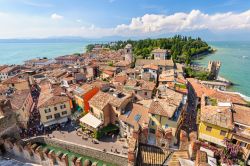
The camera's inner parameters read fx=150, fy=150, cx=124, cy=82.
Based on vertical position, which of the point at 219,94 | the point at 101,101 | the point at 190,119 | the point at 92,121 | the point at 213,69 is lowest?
the point at 190,119

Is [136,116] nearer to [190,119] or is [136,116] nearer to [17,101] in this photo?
[190,119]

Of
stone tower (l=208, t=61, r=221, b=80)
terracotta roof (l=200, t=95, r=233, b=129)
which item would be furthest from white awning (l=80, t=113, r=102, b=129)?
stone tower (l=208, t=61, r=221, b=80)

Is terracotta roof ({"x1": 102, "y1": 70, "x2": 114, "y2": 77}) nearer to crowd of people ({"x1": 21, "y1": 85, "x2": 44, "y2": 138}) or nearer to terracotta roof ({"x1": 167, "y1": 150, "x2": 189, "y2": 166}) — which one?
crowd of people ({"x1": 21, "y1": 85, "x2": 44, "y2": 138})

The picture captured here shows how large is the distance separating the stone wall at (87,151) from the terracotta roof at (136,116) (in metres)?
5.82

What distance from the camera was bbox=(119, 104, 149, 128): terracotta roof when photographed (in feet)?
86.6

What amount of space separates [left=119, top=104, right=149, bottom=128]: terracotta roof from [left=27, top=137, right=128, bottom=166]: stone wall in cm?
582

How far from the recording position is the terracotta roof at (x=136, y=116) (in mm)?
26392

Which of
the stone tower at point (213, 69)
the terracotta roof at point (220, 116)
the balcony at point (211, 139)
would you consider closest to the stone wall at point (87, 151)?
the balcony at point (211, 139)

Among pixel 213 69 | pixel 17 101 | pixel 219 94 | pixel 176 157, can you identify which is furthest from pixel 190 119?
pixel 213 69

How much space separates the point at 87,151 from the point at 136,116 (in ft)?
34.9

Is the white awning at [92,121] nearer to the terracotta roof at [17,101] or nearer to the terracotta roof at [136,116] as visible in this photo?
the terracotta roof at [136,116]

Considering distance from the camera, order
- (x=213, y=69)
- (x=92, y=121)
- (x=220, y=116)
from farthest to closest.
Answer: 1. (x=213, y=69)
2. (x=92, y=121)
3. (x=220, y=116)

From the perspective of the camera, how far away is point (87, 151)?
87.2 feet

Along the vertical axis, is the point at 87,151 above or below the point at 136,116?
below
